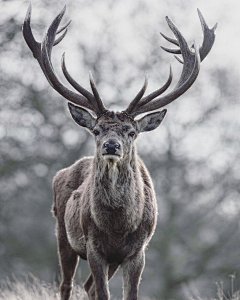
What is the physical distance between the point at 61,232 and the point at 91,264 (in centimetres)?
155

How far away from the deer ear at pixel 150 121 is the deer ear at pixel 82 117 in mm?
505

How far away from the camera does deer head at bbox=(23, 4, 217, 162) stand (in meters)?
6.15

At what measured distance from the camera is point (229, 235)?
746 inches

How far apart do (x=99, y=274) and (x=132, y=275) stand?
0.34m

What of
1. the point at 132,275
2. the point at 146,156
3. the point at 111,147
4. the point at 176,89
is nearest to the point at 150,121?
the point at 176,89

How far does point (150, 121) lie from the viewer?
6762 mm

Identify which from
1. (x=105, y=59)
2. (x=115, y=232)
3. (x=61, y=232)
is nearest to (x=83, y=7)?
(x=105, y=59)

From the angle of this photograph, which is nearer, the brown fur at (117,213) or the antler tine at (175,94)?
the brown fur at (117,213)

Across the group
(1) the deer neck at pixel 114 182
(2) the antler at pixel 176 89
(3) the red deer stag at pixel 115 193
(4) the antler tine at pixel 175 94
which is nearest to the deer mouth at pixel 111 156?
(3) the red deer stag at pixel 115 193

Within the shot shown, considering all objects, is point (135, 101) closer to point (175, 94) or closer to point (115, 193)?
point (175, 94)

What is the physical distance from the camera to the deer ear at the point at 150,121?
671cm

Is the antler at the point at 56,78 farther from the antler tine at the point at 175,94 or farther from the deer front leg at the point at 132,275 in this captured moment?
the deer front leg at the point at 132,275

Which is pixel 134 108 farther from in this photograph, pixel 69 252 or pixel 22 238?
pixel 22 238

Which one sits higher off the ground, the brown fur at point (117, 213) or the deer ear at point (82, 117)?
the deer ear at point (82, 117)
